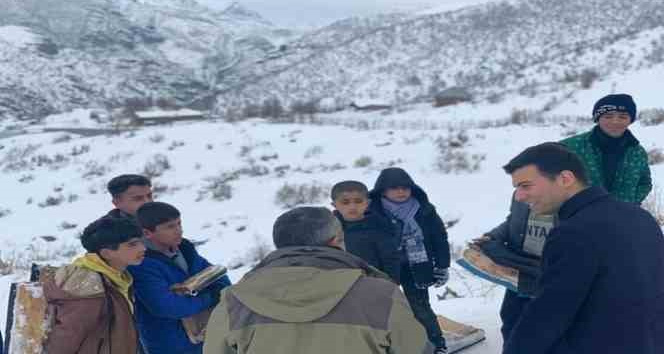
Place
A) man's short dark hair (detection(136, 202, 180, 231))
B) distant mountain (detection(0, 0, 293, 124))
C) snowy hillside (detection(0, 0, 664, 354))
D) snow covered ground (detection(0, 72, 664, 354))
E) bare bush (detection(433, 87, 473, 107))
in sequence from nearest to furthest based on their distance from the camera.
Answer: man's short dark hair (detection(136, 202, 180, 231)) < snow covered ground (detection(0, 72, 664, 354)) < snowy hillside (detection(0, 0, 664, 354)) < bare bush (detection(433, 87, 473, 107)) < distant mountain (detection(0, 0, 293, 124))

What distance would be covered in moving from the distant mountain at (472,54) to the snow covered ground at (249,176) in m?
16.6

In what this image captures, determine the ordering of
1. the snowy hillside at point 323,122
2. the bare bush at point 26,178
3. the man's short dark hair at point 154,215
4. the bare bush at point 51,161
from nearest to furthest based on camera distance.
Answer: the man's short dark hair at point 154,215 < the snowy hillside at point 323,122 < the bare bush at point 26,178 < the bare bush at point 51,161

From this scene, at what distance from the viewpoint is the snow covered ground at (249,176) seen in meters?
9.72

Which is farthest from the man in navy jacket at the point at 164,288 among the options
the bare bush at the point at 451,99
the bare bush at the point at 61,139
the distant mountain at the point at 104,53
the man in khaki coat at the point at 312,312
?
the distant mountain at the point at 104,53

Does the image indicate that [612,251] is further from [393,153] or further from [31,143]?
[31,143]

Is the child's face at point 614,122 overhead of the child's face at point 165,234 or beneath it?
overhead

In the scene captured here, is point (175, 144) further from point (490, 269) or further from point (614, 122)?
point (490, 269)

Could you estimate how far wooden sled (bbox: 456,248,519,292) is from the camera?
3002 millimetres

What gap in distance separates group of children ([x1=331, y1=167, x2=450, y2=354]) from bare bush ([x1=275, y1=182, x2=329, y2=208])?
26.9ft

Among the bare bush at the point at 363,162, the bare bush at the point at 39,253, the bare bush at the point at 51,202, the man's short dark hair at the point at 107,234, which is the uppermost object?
the man's short dark hair at the point at 107,234

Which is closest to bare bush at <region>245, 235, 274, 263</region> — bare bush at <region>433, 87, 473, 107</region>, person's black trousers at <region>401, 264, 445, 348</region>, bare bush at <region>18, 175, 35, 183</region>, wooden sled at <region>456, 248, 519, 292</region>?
person's black trousers at <region>401, 264, 445, 348</region>

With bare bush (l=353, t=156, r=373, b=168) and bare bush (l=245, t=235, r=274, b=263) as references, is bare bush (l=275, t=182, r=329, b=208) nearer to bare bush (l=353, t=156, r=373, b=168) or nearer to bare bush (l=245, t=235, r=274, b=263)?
bare bush (l=353, t=156, r=373, b=168)

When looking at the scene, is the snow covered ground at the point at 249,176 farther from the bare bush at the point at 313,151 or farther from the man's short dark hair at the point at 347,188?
the man's short dark hair at the point at 347,188

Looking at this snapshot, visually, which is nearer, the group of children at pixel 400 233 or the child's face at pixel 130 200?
the group of children at pixel 400 233
